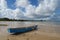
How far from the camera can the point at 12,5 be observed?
3439 millimetres

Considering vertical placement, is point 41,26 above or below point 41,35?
above

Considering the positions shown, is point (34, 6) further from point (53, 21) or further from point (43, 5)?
point (53, 21)

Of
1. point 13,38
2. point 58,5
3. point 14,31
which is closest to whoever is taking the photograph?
point 58,5

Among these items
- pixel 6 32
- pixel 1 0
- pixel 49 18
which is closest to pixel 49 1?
pixel 49 18

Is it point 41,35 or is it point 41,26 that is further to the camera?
point 41,26

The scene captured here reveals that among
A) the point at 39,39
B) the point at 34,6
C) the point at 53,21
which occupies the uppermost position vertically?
the point at 34,6

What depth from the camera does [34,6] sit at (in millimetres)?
3398

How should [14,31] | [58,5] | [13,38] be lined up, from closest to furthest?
[58,5], [13,38], [14,31]

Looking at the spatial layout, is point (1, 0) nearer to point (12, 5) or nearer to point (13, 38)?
point (12, 5)

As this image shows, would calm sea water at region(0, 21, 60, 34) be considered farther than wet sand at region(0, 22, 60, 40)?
Yes

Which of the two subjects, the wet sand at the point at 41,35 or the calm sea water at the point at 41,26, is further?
the calm sea water at the point at 41,26

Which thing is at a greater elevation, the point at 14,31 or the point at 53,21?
the point at 53,21

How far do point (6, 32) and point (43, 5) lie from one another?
1.21m

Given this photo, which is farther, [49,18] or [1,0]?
[1,0]
